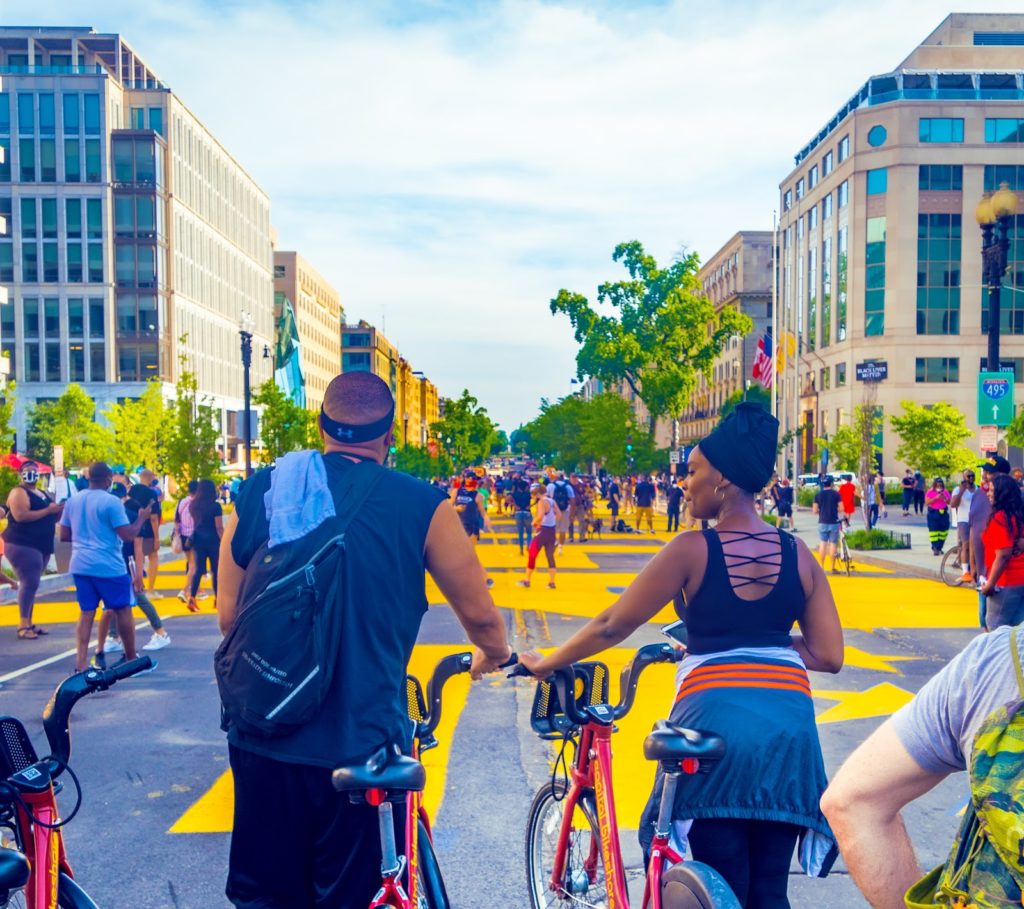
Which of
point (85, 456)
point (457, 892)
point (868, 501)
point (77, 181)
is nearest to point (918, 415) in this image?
point (868, 501)

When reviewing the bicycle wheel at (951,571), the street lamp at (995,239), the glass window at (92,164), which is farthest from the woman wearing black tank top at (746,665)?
the glass window at (92,164)

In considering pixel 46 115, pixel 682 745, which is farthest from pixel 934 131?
pixel 682 745

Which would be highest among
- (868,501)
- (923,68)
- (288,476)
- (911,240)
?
(923,68)

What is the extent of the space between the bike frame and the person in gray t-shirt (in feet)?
3.80

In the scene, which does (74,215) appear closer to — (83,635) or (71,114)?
(71,114)

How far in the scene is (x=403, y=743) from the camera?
294cm

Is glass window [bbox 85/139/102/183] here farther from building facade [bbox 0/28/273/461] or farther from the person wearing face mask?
the person wearing face mask

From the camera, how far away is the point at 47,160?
68.8 metres

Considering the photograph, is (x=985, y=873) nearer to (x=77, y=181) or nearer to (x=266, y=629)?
(x=266, y=629)

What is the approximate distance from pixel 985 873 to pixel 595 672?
80.0 inches

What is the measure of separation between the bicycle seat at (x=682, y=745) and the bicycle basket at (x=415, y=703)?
0.96m

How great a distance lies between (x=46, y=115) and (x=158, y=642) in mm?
Result: 67525

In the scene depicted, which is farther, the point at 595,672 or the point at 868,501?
the point at 868,501

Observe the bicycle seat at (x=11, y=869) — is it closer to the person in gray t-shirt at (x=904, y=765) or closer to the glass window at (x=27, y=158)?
the person in gray t-shirt at (x=904, y=765)
